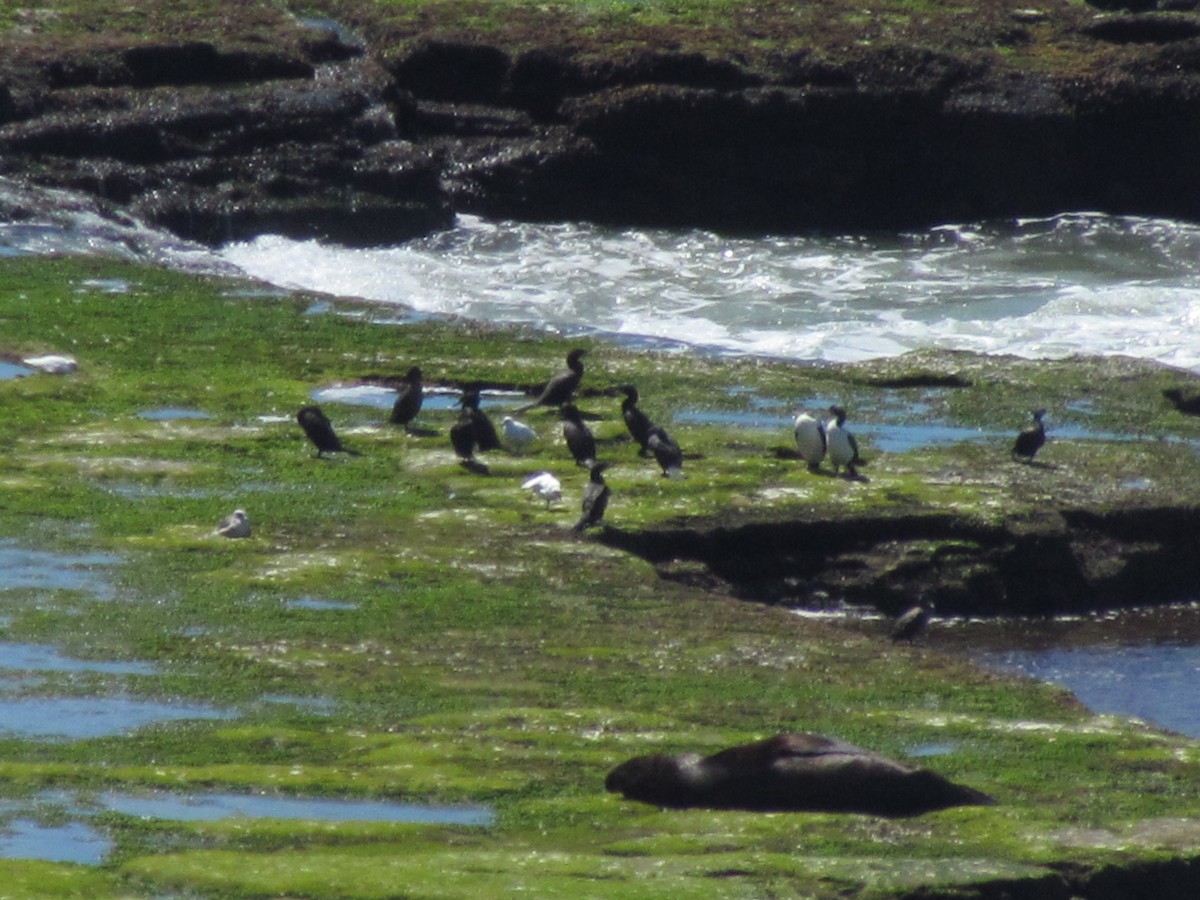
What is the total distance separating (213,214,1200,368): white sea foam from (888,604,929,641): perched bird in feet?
55.5

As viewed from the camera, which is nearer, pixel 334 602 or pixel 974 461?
pixel 334 602

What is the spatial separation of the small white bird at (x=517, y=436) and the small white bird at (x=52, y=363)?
25.2 feet

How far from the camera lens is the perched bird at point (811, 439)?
28.7 m

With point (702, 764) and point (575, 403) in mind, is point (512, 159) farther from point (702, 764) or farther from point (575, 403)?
point (702, 764)

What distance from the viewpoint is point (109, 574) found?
2214 centimetres

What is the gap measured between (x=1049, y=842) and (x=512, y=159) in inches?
1775

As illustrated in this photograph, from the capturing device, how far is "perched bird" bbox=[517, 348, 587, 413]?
32.5 meters

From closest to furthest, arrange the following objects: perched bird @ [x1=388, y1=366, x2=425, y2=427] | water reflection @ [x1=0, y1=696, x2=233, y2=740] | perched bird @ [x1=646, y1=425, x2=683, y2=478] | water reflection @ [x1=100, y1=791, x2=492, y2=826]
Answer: water reflection @ [x1=100, y1=791, x2=492, y2=826], water reflection @ [x1=0, y1=696, x2=233, y2=740], perched bird @ [x1=646, y1=425, x2=683, y2=478], perched bird @ [x1=388, y1=366, x2=425, y2=427]

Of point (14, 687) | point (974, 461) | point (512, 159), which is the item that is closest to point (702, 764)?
point (14, 687)

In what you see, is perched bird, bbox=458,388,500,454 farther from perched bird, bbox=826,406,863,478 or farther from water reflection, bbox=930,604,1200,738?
water reflection, bbox=930,604,1200,738

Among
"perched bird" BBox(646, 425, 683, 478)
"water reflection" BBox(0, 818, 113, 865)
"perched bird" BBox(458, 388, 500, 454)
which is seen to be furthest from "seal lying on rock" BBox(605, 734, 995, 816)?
"perched bird" BBox(458, 388, 500, 454)

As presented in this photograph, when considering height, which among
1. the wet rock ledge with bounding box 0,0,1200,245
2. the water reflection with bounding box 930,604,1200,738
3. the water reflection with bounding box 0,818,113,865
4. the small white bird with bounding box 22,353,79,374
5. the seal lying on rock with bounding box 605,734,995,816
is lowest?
the water reflection with bounding box 930,604,1200,738

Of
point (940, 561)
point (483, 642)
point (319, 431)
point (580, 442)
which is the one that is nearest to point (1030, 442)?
point (940, 561)

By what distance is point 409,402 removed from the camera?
30469 mm
